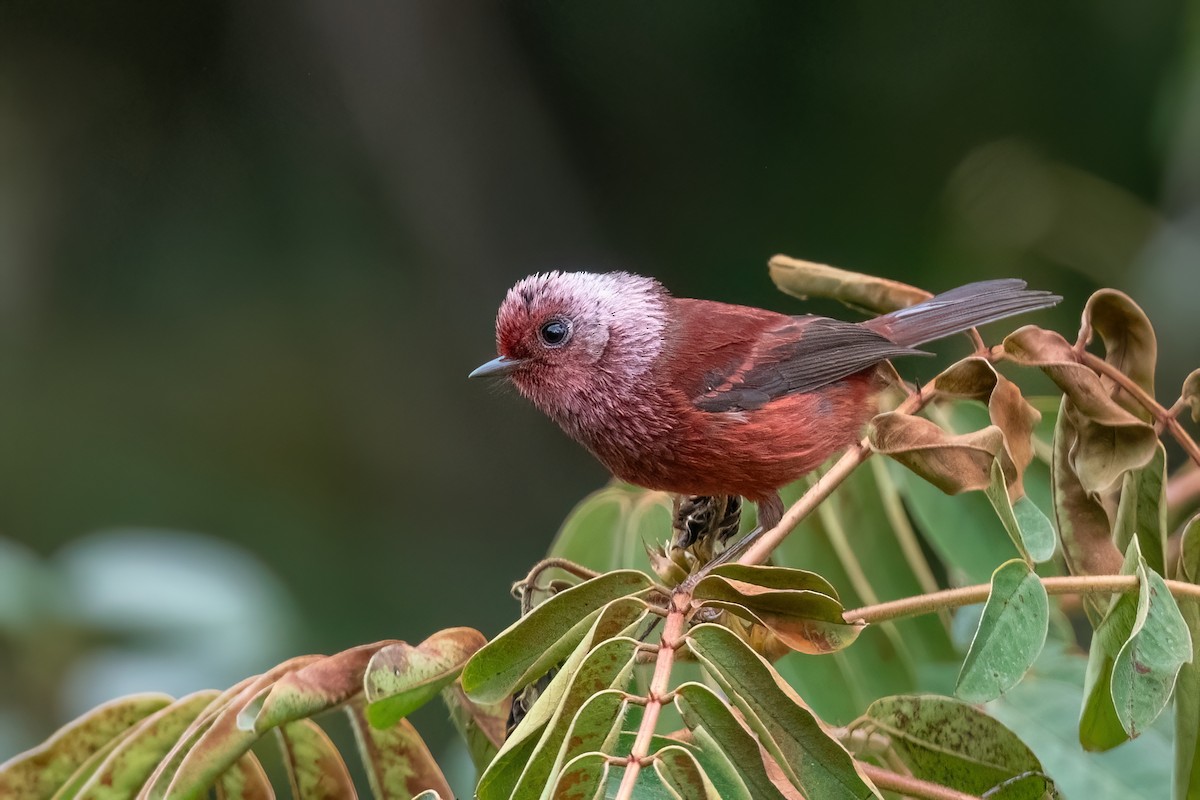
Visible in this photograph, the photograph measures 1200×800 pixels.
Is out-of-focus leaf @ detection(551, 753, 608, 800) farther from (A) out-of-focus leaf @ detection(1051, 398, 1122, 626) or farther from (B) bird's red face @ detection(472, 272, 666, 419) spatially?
(B) bird's red face @ detection(472, 272, 666, 419)

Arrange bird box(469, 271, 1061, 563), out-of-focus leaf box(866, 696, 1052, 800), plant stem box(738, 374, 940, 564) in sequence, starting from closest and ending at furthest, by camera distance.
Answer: out-of-focus leaf box(866, 696, 1052, 800) → plant stem box(738, 374, 940, 564) → bird box(469, 271, 1061, 563)

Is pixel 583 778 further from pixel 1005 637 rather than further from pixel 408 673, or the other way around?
pixel 1005 637

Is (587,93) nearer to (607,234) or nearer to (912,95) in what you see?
(607,234)

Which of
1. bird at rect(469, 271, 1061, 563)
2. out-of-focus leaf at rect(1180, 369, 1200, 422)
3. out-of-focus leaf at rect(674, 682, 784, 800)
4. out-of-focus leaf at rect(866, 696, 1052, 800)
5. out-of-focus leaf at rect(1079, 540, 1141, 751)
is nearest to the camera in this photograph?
out-of-focus leaf at rect(674, 682, 784, 800)

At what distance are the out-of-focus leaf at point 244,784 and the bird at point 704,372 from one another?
1.24m

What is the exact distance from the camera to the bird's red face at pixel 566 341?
10.6 feet

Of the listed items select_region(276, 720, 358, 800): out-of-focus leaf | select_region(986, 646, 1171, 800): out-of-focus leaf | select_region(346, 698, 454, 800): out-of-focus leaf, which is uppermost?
select_region(276, 720, 358, 800): out-of-focus leaf

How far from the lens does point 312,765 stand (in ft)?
6.50

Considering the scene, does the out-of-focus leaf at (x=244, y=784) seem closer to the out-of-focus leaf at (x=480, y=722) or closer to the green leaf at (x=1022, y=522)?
the out-of-focus leaf at (x=480, y=722)

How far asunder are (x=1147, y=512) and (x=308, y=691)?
4.74ft

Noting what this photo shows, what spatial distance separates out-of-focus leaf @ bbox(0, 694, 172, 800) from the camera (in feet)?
6.36

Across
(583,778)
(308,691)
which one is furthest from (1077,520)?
(308,691)

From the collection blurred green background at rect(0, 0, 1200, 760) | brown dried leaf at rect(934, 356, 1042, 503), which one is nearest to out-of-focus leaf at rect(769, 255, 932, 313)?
brown dried leaf at rect(934, 356, 1042, 503)

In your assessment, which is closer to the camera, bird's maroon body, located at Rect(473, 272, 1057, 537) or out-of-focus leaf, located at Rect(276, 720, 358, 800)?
out-of-focus leaf, located at Rect(276, 720, 358, 800)
